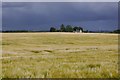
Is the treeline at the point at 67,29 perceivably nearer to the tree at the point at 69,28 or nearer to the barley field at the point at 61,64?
the tree at the point at 69,28

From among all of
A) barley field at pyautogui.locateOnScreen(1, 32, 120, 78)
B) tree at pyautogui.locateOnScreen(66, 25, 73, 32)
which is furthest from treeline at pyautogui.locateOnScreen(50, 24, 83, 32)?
barley field at pyautogui.locateOnScreen(1, 32, 120, 78)

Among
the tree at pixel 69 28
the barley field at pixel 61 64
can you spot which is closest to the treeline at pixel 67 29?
the tree at pixel 69 28

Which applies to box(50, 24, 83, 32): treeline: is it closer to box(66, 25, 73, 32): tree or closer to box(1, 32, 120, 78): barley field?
box(66, 25, 73, 32): tree

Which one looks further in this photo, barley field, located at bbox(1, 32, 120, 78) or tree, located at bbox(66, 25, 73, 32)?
tree, located at bbox(66, 25, 73, 32)

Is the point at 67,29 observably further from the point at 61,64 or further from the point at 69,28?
the point at 61,64

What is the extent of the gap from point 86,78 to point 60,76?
117 cm

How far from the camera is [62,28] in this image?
14862 cm

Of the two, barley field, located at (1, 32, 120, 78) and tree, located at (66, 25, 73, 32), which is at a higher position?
tree, located at (66, 25, 73, 32)

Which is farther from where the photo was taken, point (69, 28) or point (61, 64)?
point (69, 28)

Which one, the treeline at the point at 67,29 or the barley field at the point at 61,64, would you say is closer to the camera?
the barley field at the point at 61,64

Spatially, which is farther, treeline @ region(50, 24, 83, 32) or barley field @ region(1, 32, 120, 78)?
treeline @ region(50, 24, 83, 32)

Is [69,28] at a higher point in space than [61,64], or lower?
higher

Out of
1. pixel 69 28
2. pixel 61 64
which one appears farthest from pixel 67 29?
pixel 61 64

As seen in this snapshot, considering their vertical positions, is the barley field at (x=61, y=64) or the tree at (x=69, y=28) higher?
the tree at (x=69, y=28)
